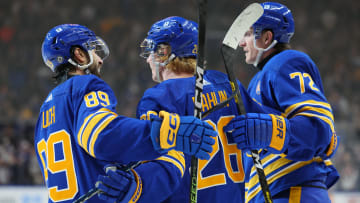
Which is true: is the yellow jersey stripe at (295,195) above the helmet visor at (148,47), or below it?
below

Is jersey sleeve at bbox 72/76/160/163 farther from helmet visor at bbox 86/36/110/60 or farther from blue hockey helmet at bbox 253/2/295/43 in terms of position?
blue hockey helmet at bbox 253/2/295/43

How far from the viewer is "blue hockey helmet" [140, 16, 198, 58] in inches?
80.9

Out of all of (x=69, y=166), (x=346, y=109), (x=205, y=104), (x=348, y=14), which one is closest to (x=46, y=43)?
(x=69, y=166)

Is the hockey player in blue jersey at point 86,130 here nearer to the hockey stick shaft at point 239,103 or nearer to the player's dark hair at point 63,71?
the player's dark hair at point 63,71

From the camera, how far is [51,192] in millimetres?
1854

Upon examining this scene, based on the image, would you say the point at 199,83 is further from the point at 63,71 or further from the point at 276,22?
the point at 276,22

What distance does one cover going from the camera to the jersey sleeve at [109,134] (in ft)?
5.29

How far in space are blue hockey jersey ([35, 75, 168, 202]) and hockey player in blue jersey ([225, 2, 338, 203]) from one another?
0.47 meters

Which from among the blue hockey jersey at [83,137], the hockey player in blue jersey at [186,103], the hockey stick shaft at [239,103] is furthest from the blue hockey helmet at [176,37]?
the blue hockey jersey at [83,137]

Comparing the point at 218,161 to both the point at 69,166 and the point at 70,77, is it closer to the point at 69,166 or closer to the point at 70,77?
the point at 69,166

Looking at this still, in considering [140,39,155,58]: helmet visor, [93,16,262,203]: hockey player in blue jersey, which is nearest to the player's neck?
[93,16,262,203]: hockey player in blue jersey

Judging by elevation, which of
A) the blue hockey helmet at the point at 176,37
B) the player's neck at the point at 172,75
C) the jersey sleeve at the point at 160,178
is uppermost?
the blue hockey helmet at the point at 176,37

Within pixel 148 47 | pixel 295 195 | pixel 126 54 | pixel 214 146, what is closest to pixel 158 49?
pixel 148 47

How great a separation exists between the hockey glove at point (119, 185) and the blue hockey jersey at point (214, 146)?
112 mm
